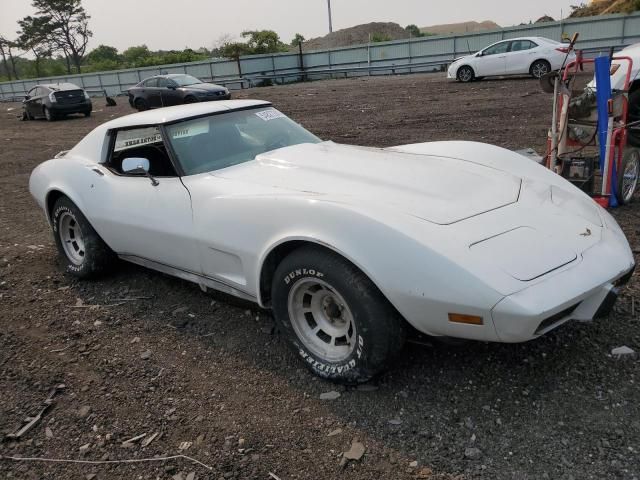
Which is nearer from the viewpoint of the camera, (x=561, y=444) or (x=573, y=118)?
(x=561, y=444)

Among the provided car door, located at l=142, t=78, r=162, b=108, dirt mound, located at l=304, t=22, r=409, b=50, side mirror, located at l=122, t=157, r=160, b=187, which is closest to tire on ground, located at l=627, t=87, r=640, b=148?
side mirror, located at l=122, t=157, r=160, b=187

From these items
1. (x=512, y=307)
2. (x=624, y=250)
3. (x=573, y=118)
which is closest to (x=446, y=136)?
(x=573, y=118)

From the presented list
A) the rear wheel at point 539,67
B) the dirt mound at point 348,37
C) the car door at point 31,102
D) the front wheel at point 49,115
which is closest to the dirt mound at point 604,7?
the rear wheel at point 539,67

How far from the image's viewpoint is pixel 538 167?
12.2 ft

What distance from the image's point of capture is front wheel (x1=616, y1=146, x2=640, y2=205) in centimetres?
528

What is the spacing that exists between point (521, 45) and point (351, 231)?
17.4 metres

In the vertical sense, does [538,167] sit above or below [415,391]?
above

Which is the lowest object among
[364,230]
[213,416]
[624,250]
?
[213,416]

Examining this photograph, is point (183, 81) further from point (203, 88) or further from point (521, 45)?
point (521, 45)

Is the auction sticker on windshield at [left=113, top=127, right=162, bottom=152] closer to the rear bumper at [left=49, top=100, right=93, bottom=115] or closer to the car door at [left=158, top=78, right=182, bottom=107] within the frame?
the car door at [left=158, top=78, right=182, bottom=107]

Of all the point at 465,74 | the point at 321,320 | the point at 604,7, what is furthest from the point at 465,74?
the point at 604,7

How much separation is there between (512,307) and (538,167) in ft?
5.82

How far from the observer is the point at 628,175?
5453 millimetres

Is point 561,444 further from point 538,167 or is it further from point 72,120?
point 72,120
